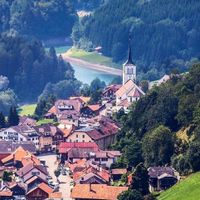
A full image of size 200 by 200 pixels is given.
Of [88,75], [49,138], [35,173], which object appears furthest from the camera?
[88,75]

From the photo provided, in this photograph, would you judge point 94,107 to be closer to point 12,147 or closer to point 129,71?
point 129,71

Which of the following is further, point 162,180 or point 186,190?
point 162,180

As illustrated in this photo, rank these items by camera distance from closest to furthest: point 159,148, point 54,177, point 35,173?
1. point 159,148
2. point 35,173
3. point 54,177

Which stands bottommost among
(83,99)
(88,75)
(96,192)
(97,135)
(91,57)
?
(96,192)

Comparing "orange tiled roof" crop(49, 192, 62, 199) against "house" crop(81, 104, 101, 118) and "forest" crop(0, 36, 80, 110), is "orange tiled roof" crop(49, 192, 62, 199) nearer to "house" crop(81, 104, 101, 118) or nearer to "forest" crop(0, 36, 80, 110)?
"house" crop(81, 104, 101, 118)

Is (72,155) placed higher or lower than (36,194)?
higher

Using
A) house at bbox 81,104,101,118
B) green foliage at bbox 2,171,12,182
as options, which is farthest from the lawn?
green foliage at bbox 2,171,12,182

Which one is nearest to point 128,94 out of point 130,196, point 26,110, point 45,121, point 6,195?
point 45,121

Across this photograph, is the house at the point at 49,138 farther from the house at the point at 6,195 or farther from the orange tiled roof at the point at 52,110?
the house at the point at 6,195

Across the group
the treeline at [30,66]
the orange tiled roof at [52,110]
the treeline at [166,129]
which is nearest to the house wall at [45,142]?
the treeline at [166,129]
